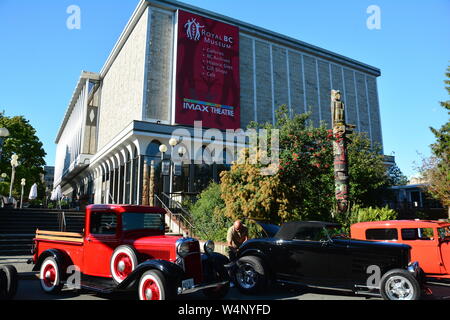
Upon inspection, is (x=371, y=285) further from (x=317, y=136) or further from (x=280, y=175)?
(x=317, y=136)

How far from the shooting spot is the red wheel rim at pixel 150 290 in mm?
5035

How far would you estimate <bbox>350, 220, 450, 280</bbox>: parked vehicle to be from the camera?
767cm

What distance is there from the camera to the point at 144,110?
79.9 ft

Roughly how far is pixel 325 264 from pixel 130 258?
155 inches

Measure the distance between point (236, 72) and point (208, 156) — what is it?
8.36 metres

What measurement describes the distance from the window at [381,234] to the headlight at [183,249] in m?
5.68

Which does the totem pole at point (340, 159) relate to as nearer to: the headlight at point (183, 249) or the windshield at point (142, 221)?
the windshield at point (142, 221)

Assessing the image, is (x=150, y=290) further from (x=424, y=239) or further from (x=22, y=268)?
(x=424, y=239)

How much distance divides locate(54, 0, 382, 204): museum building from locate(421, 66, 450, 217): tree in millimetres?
8878

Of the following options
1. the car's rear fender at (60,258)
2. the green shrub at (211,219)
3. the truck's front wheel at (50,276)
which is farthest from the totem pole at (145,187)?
the truck's front wheel at (50,276)

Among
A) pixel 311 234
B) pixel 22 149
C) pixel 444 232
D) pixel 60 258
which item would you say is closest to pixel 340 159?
pixel 444 232

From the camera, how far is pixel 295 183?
12.9 meters
